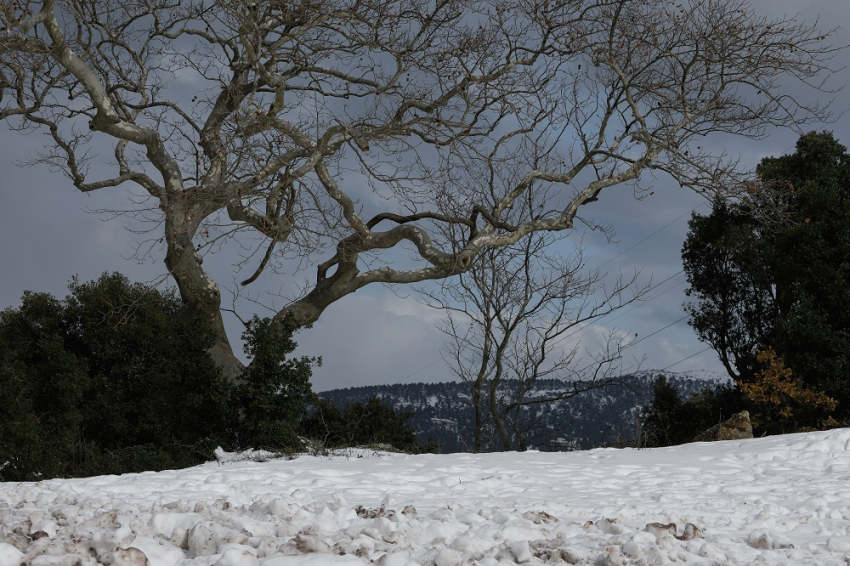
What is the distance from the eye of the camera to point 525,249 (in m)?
13.1

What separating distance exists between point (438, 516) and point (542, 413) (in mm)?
10236

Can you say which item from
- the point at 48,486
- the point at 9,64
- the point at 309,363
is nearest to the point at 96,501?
the point at 48,486

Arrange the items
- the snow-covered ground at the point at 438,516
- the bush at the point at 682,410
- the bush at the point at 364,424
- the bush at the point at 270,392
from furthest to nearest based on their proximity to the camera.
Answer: the bush at the point at 682,410
the bush at the point at 364,424
the bush at the point at 270,392
the snow-covered ground at the point at 438,516

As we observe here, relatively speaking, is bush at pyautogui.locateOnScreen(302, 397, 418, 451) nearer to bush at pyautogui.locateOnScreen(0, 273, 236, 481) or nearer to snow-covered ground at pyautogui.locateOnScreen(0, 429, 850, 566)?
bush at pyautogui.locateOnScreen(0, 273, 236, 481)

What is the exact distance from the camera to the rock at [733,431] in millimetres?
9578

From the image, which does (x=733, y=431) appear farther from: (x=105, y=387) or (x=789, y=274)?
(x=105, y=387)

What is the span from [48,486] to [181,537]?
2.13 m

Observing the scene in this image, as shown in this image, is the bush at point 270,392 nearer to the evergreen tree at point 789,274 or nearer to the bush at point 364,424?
the bush at point 364,424

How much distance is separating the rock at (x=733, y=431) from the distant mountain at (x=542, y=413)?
2928 mm

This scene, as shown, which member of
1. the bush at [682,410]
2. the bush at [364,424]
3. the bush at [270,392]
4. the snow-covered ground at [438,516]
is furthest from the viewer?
the bush at [682,410]

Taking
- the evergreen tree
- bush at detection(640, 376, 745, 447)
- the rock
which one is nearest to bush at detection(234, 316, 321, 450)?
the rock

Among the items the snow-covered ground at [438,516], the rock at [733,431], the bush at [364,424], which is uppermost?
the bush at [364,424]

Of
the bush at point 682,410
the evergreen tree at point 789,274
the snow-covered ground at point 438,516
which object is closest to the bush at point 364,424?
the snow-covered ground at point 438,516

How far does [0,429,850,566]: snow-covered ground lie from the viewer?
3.05 meters
